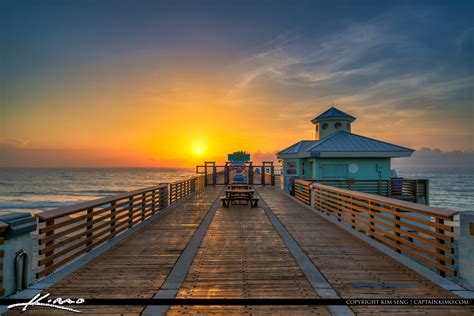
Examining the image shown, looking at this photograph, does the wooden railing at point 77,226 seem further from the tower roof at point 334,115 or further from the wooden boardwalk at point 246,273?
the tower roof at point 334,115

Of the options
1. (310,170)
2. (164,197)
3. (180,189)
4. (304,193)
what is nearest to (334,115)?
(310,170)

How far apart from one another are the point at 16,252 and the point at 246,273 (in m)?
3.85

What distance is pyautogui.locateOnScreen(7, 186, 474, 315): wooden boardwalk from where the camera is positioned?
354 cm

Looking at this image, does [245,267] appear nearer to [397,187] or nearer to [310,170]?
[397,187]

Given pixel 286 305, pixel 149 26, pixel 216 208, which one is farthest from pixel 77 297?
pixel 149 26

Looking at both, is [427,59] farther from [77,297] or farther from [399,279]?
[77,297]

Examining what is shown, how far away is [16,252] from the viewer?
12.4ft

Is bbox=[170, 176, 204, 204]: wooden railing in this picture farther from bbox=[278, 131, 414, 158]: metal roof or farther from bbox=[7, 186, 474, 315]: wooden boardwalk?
bbox=[278, 131, 414, 158]: metal roof

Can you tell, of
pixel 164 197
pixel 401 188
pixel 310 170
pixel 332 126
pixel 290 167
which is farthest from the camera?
pixel 332 126

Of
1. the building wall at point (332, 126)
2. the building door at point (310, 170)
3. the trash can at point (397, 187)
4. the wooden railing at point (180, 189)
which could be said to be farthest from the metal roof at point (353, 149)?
the wooden railing at point (180, 189)

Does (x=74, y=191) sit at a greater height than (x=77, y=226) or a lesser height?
lesser

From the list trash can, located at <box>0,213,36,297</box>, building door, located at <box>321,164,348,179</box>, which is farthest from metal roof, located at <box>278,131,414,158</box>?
trash can, located at <box>0,213,36,297</box>

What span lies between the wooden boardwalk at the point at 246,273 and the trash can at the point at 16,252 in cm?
47

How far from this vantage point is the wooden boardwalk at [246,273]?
11.6 ft
